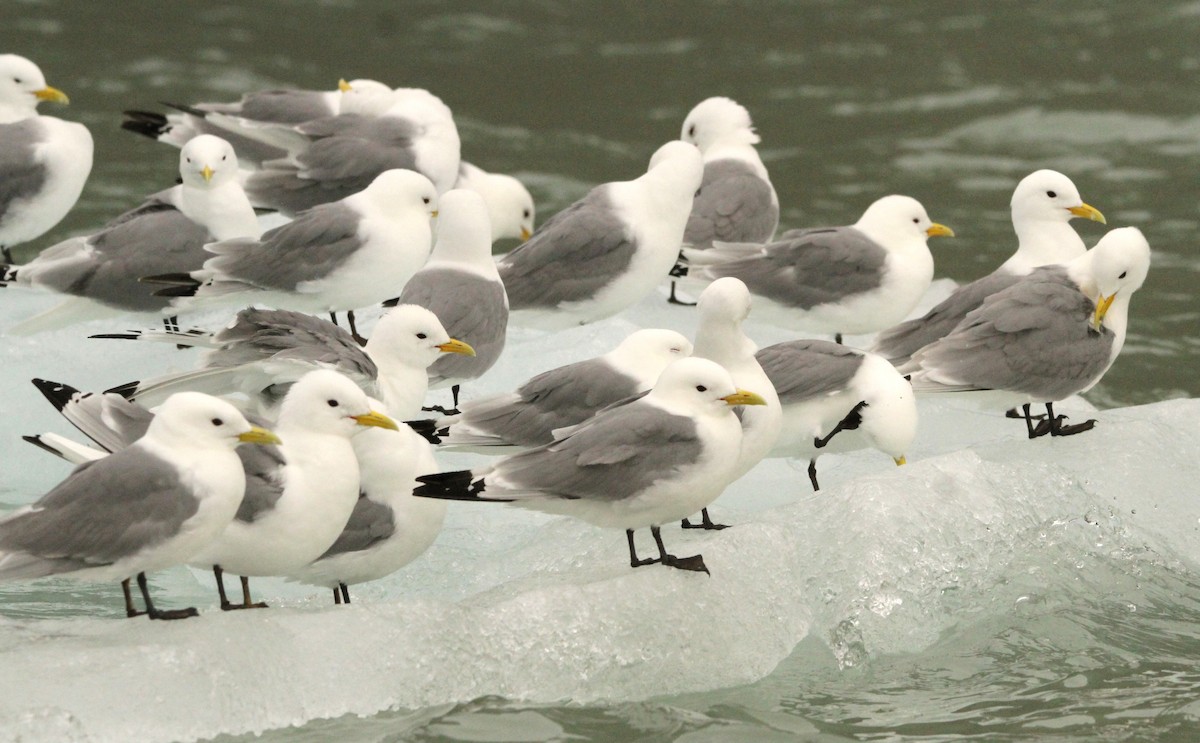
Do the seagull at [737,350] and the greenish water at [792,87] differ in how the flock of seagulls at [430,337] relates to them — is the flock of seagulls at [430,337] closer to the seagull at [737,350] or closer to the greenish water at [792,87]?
the seagull at [737,350]

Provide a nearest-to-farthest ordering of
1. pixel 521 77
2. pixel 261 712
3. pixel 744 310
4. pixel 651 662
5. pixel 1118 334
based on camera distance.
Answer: pixel 261 712, pixel 651 662, pixel 744 310, pixel 1118 334, pixel 521 77

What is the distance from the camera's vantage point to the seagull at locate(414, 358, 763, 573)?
5.48 m

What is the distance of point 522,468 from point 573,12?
11.9m

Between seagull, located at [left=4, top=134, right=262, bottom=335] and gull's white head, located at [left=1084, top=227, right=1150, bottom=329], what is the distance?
338cm

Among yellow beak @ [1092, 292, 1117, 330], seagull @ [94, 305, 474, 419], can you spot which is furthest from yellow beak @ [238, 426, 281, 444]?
yellow beak @ [1092, 292, 1117, 330]

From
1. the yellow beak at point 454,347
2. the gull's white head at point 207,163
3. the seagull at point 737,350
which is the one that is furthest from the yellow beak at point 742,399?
the gull's white head at point 207,163

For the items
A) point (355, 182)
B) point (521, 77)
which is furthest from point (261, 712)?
point (521, 77)

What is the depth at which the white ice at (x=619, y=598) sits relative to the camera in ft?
16.9

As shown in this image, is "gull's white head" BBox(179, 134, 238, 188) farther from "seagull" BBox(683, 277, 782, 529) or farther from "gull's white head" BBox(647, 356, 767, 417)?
"gull's white head" BBox(647, 356, 767, 417)

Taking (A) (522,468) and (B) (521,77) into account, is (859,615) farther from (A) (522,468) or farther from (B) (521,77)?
(B) (521,77)

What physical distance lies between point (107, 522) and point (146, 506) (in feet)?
0.38

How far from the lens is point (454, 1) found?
56.9 feet

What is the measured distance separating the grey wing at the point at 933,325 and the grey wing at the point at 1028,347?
29cm

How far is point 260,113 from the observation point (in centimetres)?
962
